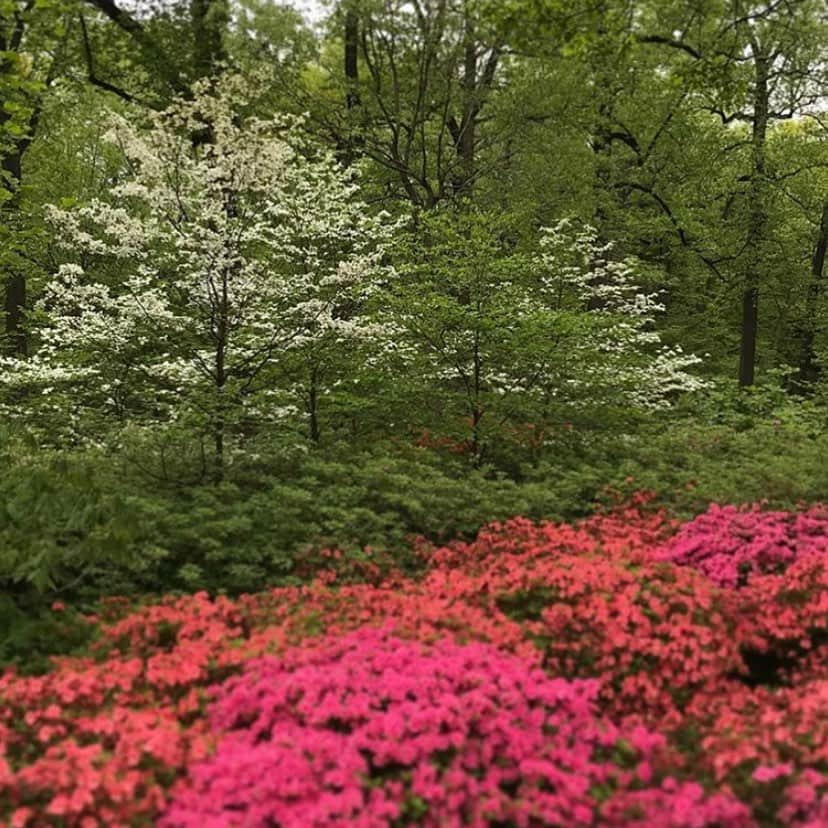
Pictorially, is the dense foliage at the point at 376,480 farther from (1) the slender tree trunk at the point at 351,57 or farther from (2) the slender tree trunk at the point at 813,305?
(2) the slender tree trunk at the point at 813,305

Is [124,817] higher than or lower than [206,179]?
lower

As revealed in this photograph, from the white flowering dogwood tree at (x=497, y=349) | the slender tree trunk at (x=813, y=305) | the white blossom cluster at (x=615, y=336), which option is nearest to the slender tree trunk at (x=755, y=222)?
the slender tree trunk at (x=813, y=305)

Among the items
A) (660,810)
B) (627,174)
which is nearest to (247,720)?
(660,810)

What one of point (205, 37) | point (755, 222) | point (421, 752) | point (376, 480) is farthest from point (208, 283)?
point (755, 222)

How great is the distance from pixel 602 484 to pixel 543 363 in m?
1.78

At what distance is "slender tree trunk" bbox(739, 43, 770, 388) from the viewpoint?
16.0m

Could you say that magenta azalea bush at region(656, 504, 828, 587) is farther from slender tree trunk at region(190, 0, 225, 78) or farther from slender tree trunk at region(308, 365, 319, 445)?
slender tree trunk at region(190, 0, 225, 78)

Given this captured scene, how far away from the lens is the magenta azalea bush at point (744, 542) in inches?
233

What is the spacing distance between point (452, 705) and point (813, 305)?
61.3 feet

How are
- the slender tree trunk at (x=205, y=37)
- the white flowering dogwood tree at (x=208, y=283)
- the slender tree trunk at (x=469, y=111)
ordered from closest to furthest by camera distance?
the white flowering dogwood tree at (x=208, y=283) → the slender tree trunk at (x=205, y=37) → the slender tree trunk at (x=469, y=111)

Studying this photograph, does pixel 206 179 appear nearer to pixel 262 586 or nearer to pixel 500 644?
pixel 262 586

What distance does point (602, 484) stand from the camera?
27.7 feet

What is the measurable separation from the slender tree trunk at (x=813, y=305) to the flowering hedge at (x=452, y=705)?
585 inches

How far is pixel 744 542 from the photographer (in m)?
6.23
